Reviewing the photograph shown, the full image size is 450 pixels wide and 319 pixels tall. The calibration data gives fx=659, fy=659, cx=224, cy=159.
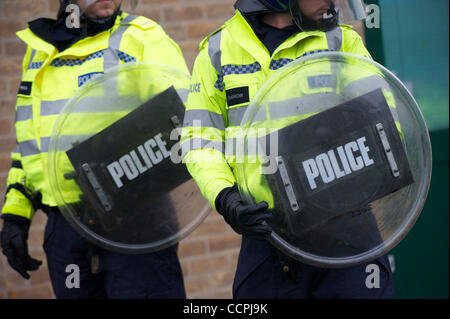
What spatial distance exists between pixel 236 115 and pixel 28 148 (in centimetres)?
103

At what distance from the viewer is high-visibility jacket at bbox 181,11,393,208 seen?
1854mm

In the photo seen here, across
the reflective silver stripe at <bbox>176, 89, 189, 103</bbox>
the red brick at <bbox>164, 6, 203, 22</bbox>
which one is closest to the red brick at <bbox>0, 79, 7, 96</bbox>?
the red brick at <bbox>164, 6, 203, 22</bbox>

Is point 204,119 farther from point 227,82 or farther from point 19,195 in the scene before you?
point 19,195

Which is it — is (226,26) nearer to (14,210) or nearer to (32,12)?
(14,210)

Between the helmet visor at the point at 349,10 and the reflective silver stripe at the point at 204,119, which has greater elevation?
the helmet visor at the point at 349,10

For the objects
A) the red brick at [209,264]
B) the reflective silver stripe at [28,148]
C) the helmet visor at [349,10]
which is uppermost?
the helmet visor at [349,10]

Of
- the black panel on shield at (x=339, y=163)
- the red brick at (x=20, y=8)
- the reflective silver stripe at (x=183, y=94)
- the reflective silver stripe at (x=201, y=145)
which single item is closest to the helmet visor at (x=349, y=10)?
the black panel on shield at (x=339, y=163)

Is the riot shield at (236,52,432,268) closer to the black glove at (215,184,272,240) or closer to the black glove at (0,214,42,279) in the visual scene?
the black glove at (215,184,272,240)

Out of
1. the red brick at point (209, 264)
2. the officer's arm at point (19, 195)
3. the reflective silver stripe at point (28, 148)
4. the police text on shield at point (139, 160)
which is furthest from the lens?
the red brick at point (209, 264)

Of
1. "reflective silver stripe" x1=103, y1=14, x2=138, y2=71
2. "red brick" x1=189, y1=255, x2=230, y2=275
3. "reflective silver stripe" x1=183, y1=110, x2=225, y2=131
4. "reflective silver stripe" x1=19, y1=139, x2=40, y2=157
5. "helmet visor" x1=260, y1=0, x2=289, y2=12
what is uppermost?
"helmet visor" x1=260, y1=0, x2=289, y2=12

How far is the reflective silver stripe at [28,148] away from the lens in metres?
2.54

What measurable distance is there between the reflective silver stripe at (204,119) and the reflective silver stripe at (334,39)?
377 millimetres

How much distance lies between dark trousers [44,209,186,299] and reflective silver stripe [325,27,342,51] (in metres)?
1.05

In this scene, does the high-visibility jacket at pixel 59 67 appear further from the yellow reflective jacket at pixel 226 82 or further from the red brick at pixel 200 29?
the red brick at pixel 200 29
